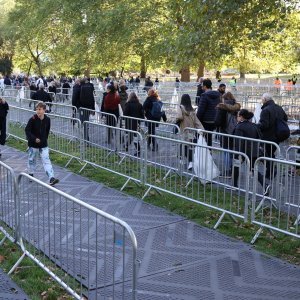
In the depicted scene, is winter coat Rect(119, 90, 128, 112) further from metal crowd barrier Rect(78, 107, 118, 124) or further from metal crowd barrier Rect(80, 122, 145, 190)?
metal crowd barrier Rect(80, 122, 145, 190)

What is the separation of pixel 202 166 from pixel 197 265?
235 cm

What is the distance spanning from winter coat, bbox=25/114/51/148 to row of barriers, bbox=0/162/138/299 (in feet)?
8.69

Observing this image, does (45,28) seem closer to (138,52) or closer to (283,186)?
(138,52)

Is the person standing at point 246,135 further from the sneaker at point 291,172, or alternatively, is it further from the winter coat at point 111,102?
the winter coat at point 111,102

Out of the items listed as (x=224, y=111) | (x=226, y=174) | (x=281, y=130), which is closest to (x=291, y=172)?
(x=226, y=174)

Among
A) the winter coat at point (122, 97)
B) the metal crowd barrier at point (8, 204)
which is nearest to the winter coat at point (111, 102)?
the winter coat at point (122, 97)

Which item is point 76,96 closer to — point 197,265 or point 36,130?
point 36,130

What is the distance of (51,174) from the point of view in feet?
29.4

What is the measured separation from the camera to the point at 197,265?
5.57 meters

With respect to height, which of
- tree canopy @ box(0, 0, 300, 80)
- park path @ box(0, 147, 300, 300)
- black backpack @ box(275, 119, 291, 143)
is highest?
tree canopy @ box(0, 0, 300, 80)

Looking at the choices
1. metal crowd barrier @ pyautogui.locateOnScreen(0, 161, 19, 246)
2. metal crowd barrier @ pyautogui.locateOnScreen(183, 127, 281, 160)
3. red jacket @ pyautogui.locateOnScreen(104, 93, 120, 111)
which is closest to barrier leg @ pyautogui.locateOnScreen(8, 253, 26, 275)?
metal crowd barrier @ pyautogui.locateOnScreen(0, 161, 19, 246)

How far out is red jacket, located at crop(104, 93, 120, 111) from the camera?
43.4 ft

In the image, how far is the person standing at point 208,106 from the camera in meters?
10.2

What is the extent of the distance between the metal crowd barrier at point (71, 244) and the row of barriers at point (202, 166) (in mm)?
2186
